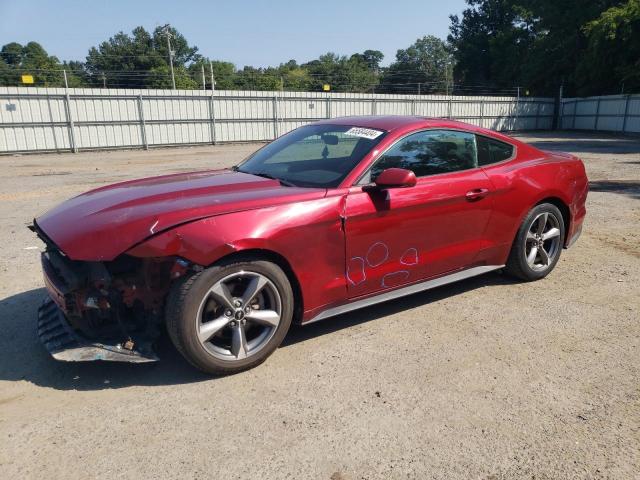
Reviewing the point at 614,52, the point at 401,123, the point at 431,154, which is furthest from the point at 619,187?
the point at 614,52

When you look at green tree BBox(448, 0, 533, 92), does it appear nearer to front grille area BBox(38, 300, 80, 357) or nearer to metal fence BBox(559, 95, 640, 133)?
metal fence BBox(559, 95, 640, 133)

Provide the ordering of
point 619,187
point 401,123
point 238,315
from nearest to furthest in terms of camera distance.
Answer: point 238,315 → point 401,123 → point 619,187

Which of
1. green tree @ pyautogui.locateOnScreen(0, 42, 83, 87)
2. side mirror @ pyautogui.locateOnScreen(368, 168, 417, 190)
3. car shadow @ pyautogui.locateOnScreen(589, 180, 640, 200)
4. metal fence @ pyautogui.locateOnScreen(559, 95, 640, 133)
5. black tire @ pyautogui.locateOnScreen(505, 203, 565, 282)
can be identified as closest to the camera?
side mirror @ pyautogui.locateOnScreen(368, 168, 417, 190)

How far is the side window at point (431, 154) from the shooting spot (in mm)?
3797

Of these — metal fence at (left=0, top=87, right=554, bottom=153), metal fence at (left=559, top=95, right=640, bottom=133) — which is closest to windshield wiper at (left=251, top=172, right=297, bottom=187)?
metal fence at (left=0, top=87, right=554, bottom=153)

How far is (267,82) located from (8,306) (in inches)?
2196

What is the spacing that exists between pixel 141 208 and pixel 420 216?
77.3 inches

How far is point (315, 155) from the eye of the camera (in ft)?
13.4

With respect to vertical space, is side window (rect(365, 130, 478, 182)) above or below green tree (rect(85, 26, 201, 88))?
below

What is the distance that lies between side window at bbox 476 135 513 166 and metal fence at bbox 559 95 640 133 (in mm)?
31089

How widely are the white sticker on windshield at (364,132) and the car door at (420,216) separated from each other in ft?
0.61

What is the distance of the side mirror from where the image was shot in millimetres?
3461

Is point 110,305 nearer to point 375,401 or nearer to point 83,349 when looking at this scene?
point 83,349

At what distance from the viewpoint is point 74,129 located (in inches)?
859
